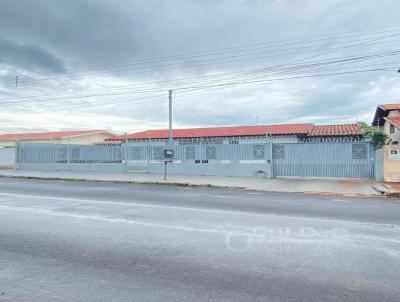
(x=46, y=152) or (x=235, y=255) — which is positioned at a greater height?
(x=46, y=152)

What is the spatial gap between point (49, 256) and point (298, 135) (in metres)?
24.5

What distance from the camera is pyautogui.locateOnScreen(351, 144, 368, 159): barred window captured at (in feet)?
57.4

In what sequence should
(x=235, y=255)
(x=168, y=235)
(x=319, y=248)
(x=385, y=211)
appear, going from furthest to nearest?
(x=385, y=211) < (x=168, y=235) < (x=319, y=248) < (x=235, y=255)

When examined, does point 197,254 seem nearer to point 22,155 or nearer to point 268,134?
point 268,134

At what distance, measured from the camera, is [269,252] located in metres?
5.33

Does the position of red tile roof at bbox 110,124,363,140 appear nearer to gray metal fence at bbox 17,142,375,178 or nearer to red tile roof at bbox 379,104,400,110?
red tile roof at bbox 379,104,400,110

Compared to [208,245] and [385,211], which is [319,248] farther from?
[385,211]

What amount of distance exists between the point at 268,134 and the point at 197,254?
22890mm

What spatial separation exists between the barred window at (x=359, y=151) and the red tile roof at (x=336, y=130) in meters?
9.54

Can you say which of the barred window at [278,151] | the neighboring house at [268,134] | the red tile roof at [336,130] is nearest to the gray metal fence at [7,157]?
the neighboring house at [268,134]

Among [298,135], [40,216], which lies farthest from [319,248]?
[298,135]

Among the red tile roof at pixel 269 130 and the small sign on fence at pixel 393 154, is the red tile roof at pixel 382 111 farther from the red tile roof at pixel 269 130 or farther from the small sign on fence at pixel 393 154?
the small sign on fence at pixel 393 154

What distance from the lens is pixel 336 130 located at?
30.1 m

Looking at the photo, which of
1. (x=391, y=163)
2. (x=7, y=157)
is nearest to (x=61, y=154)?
(x=7, y=157)
